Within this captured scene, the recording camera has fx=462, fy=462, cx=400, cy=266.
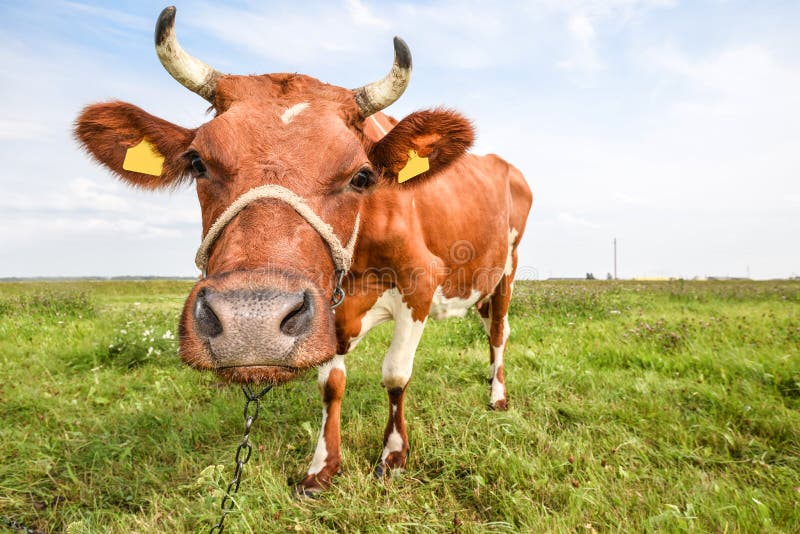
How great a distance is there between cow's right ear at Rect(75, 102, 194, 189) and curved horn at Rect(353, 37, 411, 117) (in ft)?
3.49

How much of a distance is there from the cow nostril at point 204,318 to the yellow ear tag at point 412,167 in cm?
163

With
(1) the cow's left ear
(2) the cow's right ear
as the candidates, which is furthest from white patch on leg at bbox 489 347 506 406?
(2) the cow's right ear

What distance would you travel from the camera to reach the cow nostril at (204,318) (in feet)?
5.63

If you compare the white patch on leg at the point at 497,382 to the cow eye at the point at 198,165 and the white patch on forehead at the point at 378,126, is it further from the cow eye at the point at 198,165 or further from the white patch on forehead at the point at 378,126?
the cow eye at the point at 198,165

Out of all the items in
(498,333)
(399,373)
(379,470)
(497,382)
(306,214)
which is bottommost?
(379,470)

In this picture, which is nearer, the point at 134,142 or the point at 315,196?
the point at 315,196

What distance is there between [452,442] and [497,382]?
1329 mm

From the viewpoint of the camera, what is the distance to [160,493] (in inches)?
112

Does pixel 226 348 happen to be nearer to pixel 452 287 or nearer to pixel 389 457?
pixel 389 457

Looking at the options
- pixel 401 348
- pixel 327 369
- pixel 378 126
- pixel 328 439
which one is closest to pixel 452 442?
pixel 401 348

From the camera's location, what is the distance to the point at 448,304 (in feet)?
14.6

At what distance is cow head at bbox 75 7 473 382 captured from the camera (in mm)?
1711

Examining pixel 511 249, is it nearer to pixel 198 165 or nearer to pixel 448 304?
pixel 448 304

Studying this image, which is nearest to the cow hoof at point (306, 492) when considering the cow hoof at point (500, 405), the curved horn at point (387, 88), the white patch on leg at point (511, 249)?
the cow hoof at point (500, 405)
